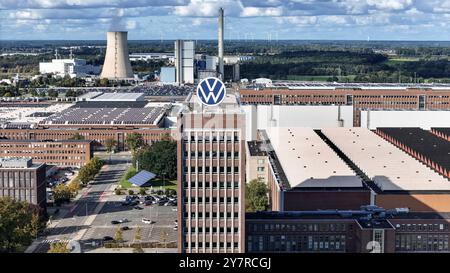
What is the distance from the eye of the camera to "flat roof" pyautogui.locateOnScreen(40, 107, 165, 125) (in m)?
23.6

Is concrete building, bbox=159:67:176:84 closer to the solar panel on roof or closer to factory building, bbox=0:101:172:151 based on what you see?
factory building, bbox=0:101:172:151

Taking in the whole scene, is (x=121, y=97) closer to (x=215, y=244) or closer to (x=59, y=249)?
(x=59, y=249)

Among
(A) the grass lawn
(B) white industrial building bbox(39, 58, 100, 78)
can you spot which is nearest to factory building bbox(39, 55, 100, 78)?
(B) white industrial building bbox(39, 58, 100, 78)

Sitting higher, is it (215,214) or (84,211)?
(215,214)

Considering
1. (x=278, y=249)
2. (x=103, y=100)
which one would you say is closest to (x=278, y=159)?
(x=278, y=249)

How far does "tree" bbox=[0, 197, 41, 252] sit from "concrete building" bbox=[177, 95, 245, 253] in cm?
394

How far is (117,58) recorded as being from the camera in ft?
126

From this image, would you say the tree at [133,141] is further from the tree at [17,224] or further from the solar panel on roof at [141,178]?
the tree at [17,224]

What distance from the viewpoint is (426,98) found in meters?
26.6

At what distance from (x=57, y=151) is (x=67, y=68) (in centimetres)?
2698

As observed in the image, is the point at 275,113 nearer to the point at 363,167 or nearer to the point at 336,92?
the point at 336,92

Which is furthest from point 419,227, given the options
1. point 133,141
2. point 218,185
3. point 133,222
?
point 133,141

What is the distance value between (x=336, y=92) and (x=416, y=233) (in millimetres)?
17593

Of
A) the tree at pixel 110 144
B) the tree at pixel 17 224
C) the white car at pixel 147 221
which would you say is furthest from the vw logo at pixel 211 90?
the tree at pixel 110 144
